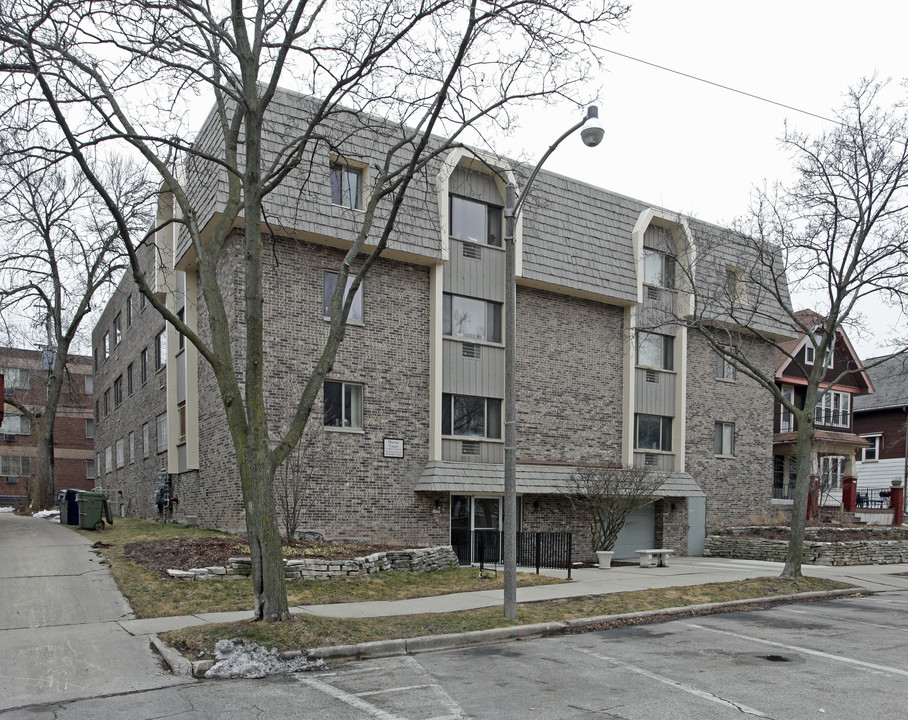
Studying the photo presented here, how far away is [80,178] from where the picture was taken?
91.2ft

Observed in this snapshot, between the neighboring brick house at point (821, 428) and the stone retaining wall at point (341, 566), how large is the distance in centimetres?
1997

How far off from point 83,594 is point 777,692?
→ 9.63 metres

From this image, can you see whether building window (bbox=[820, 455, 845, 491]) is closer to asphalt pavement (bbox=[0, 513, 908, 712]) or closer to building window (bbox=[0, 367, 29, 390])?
asphalt pavement (bbox=[0, 513, 908, 712])

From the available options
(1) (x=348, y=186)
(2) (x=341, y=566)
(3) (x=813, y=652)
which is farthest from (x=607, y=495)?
(3) (x=813, y=652)

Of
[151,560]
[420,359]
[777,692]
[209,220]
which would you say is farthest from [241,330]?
[777,692]

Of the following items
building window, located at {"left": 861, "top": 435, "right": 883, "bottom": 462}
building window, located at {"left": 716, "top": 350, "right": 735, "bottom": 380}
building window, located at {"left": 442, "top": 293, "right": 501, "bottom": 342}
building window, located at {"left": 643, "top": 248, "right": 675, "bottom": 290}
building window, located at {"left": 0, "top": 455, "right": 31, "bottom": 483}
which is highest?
building window, located at {"left": 643, "top": 248, "right": 675, "bottom": 290}

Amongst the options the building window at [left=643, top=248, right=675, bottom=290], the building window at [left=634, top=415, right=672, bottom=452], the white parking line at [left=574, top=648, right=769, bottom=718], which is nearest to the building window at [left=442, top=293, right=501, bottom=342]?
the building window at [left=634, top=415, right=672, bottom=452]

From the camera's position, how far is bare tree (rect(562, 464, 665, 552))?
2098 cm

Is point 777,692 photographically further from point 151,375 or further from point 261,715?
→ point 151,375

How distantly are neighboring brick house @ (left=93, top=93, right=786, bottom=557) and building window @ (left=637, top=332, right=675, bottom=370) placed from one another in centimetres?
6

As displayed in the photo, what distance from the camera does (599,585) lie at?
15117 millimetres

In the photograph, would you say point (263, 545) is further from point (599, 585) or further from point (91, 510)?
point (91, 510)

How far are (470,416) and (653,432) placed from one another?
704cm

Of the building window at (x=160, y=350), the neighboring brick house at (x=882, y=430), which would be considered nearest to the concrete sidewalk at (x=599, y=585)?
the building window at (x=160, y=350)
